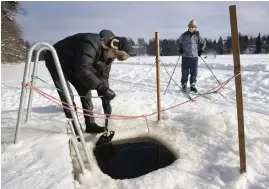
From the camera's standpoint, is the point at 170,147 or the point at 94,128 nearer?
the point at 170,147

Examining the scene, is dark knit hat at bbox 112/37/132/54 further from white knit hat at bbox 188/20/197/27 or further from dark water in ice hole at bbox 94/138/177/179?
white knit hat at bbox 188/20/197/27

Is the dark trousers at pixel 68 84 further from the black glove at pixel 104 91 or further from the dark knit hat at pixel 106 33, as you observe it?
the dark knit hat at pixel 106 33

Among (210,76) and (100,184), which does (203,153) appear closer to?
(100,184)

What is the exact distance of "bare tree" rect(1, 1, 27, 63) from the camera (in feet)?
75.9

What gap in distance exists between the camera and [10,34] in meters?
24.3

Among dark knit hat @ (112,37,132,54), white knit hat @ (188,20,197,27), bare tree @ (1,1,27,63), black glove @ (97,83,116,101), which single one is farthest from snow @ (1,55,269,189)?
bare tree @ (1,1,27,63)

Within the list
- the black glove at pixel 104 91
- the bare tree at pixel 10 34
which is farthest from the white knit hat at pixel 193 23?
the bare tree at pixel 10 34

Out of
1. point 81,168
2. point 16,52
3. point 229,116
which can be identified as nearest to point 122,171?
point 81,168

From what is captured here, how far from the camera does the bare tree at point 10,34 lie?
23141 millimetres

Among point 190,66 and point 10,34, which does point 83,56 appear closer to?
point 190,66

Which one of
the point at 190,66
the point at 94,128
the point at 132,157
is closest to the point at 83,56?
the point at 94,128

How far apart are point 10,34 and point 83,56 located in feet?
79.7

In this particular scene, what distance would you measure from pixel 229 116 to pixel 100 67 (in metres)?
2.21

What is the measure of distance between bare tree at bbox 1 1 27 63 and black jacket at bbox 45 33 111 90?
21690 millimetres
